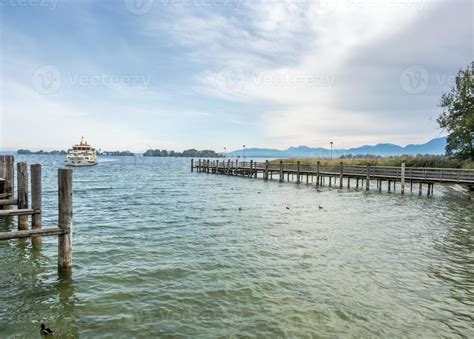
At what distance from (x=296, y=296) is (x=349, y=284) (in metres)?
1.71

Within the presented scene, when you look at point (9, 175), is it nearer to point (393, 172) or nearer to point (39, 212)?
point (39, 212)

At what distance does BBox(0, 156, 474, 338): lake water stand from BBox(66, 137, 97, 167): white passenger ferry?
74071 millimetres


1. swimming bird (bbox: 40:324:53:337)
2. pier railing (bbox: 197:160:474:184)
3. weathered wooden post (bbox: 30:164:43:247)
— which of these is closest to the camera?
swimming bird (bbox: 40:324:53:337)

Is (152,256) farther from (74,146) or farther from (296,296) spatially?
(74,146)

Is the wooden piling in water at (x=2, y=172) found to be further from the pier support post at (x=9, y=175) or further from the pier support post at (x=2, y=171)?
the pier support post at (x=9, y=175)

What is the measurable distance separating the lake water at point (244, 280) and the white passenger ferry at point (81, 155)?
74.1 meters

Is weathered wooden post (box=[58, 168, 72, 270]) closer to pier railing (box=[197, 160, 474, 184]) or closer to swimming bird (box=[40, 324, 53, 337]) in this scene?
swimming bird (box=[40, 324, 53, 337])

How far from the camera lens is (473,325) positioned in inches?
255

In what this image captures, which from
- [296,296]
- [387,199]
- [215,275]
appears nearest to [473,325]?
[296,296]

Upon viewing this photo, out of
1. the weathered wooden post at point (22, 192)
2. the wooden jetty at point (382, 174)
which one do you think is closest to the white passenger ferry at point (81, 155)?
the wooden jetty at point (382, 174)

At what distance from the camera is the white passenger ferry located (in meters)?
83.6

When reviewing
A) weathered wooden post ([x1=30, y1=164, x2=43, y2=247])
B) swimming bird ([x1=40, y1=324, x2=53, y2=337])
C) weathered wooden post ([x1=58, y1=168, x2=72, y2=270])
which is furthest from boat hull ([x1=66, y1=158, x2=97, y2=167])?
swimming bird ([x1=40, y1=324, x2=53, y2=337])

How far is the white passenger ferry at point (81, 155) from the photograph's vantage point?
8362cm

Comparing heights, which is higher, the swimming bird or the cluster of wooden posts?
the cluster of wooden posts
